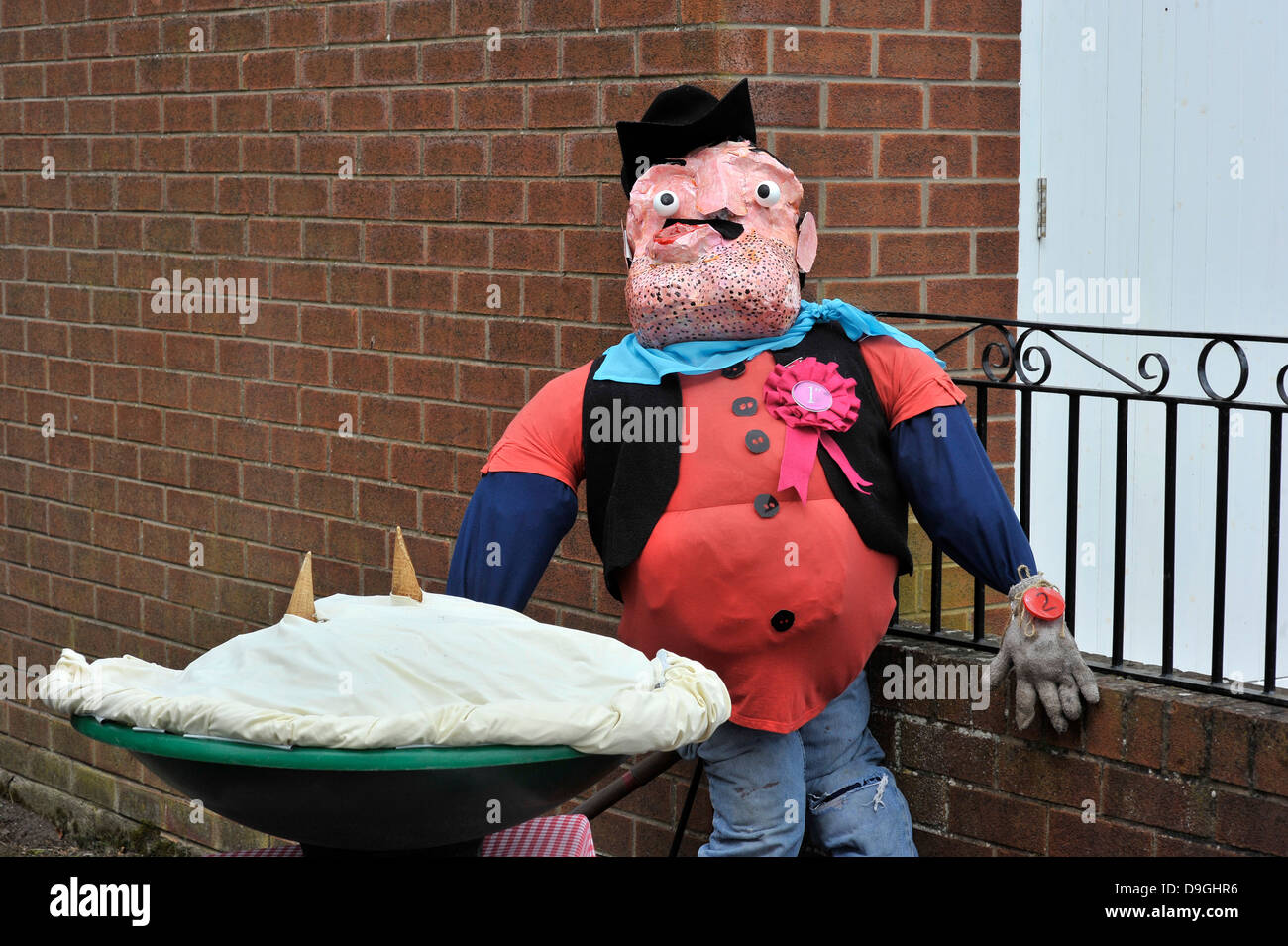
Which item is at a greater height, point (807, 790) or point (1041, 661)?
point (1041, 661)

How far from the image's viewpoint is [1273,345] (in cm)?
504

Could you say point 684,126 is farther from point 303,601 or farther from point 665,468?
point 303,601

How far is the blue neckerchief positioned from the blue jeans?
2.63 feet

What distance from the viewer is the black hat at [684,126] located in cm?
376

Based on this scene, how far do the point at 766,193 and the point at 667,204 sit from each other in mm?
221

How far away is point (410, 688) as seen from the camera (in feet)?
8.40

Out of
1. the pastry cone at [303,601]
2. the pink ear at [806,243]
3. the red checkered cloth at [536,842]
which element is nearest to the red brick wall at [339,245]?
the pink ear at [806,243]

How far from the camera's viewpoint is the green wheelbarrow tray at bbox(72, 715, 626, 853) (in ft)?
8.08

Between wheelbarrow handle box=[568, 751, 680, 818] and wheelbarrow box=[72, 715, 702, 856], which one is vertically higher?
wheelbarrow box=[72, 715, 702, 856]

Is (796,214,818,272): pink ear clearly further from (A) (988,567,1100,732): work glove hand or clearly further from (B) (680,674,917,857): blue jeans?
(B) (680,674,917,857): blue jeans

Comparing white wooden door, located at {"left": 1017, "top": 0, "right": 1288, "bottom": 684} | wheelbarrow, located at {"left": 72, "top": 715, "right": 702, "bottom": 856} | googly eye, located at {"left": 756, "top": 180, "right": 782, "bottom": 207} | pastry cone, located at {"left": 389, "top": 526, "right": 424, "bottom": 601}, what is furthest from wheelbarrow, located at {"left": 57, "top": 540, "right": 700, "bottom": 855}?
white wooden door, located at {"left": 1017, "top": 0, "right": 1288, "bottom": 684}

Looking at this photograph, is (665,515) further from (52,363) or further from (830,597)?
(52,363)

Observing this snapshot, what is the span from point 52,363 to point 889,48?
11.8 feet

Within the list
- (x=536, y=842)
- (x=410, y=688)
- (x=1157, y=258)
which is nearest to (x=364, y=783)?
(x=410, y=688)
